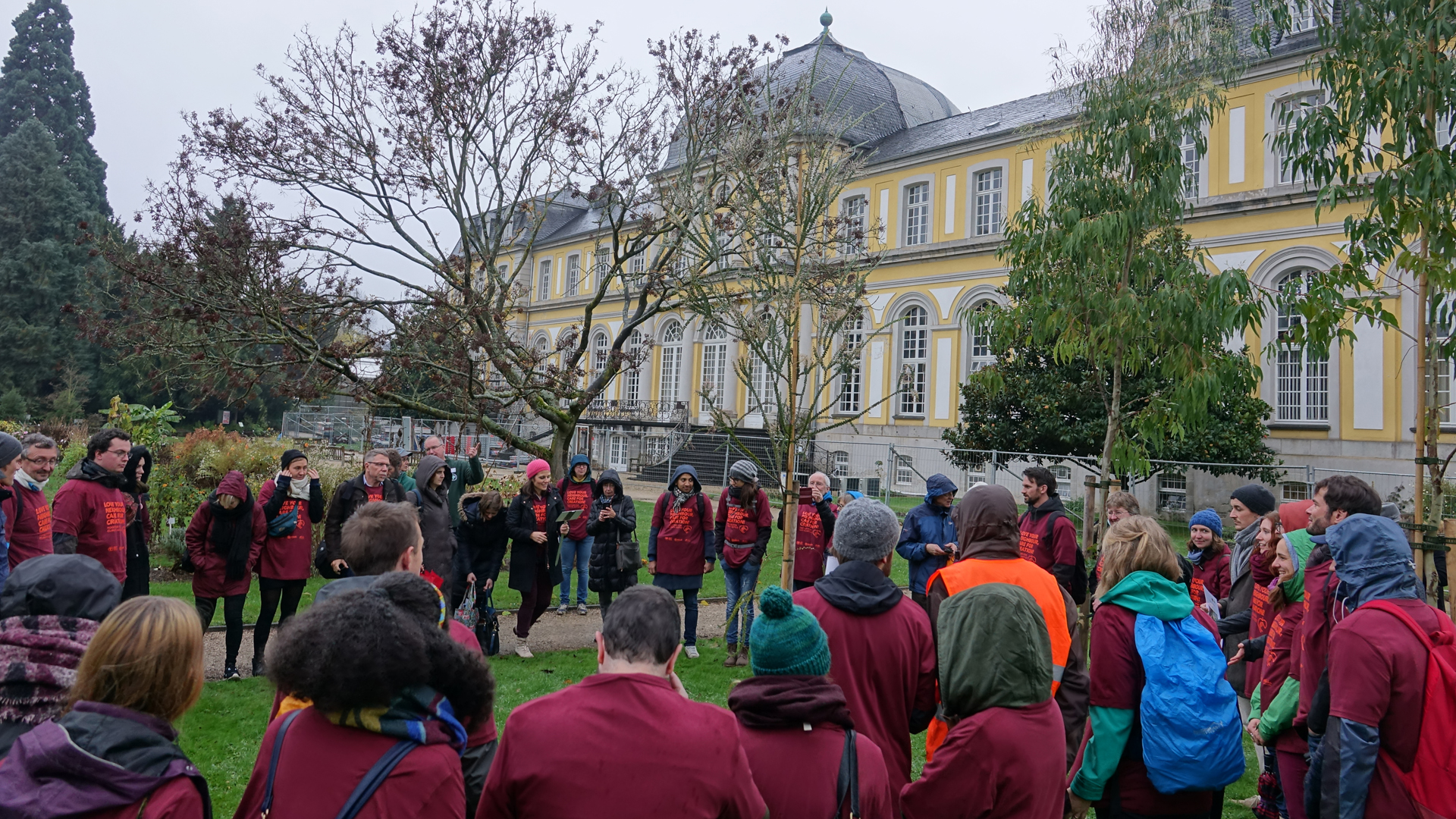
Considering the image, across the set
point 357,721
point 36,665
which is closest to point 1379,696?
point 357,721

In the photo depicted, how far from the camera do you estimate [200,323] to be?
464 inches

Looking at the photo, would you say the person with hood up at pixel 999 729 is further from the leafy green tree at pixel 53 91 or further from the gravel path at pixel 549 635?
the leafy green tree at pixel 53 91

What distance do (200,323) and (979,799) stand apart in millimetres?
12307

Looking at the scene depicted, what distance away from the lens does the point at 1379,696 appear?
288 centimetres

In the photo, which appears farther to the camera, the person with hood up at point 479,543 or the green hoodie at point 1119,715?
the person with hood up at point 479,543

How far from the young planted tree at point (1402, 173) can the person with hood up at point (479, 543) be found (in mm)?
6138

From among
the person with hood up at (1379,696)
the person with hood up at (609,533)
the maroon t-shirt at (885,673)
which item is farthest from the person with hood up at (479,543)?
the person with hood up at (1379,696)

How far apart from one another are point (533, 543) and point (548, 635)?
1.60 meters

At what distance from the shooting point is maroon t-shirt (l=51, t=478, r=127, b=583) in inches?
214

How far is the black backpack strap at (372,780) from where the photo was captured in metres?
1.88

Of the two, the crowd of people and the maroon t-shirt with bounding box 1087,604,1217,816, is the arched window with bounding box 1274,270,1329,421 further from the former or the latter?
the maroon t-shirt with bounding box 1087,604,1217,816

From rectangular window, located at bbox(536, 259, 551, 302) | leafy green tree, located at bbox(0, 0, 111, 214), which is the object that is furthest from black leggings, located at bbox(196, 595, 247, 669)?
leafy green tree, located at bbox(0, 0, 111, 214)

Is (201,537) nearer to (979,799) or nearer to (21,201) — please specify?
(979,799)

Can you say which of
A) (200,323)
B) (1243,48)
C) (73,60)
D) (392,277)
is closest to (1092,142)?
(392,277)
